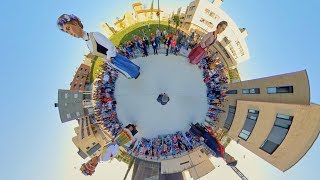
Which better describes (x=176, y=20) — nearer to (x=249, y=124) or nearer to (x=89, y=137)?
(x=89, y=137)

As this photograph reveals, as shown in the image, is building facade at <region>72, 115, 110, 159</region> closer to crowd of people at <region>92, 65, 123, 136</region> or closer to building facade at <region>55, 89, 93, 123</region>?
building facade at <region>55, 89, 93, 123</region>

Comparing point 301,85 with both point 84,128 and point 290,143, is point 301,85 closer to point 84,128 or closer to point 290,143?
point 290,143

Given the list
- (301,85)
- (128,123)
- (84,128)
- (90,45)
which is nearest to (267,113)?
(301,85)

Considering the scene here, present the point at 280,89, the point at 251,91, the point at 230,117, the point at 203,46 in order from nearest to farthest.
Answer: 1. the point at 280,89
2. the point at 203,46
3. the point at 251,91
4. the point at 230,117

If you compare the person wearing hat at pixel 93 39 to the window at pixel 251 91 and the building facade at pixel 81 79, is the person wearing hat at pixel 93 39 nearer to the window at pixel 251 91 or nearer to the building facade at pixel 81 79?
the window at pixel 251 91

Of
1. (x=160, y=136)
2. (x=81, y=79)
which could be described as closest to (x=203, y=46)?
(x=160, y=136)

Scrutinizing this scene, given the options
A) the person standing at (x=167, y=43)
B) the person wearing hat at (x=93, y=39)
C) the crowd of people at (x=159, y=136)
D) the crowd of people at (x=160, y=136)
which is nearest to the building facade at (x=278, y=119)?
the crowd of people at (x=160, y=136)
